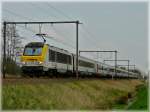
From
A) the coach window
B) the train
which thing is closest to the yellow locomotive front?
the train

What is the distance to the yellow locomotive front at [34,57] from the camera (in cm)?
3109

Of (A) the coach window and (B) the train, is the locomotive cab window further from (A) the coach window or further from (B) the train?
(A) the coach window

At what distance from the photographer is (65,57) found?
39062 mm

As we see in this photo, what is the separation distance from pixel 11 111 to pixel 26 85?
5.35 metres

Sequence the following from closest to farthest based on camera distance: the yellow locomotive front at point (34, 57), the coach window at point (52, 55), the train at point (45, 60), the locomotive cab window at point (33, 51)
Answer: the yellow locomotive front at point (34, 57) → the train at point (45, 60) → the locomotive cab window at point (33, 51) → the coach window at point (52, 55)

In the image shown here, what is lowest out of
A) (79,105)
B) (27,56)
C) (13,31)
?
(79,105)

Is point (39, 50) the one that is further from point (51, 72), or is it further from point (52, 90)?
point (52, 90)

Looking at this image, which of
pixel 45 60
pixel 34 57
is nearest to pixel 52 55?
pixel 45 60

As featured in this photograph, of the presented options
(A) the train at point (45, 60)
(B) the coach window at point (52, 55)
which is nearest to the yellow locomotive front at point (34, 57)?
(A) the train at point (45, 60)

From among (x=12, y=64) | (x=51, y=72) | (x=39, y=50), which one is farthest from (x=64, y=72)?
(x=12, y=64)

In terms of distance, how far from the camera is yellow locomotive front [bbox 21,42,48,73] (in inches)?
1224

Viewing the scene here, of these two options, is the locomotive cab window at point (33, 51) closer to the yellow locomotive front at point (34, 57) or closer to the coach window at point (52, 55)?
the yellow locomotive front at point (34, 57)

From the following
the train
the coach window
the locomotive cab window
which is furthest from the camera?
the coach window

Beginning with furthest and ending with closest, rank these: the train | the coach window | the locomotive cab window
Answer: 1. the coach window
2. the locomotive cab window
3. the train
